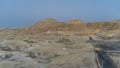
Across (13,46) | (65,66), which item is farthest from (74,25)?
(65,66)

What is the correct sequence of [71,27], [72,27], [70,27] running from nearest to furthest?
[70,27]
[71,27]
[72,27]

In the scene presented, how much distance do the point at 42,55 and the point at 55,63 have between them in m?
2.77

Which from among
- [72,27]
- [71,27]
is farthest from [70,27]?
[72,27]

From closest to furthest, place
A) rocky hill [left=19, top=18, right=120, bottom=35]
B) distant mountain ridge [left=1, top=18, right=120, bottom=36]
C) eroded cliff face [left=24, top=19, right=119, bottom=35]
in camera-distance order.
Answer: distant mountain ridge [left=1, top=18, right=120, bottom=36] → rocky hill [left=19, top=18, right=120, bottom=35] → eroded cliff face [left=24, top=19, right=119, bottom=35]

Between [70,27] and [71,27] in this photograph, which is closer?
[70,27]

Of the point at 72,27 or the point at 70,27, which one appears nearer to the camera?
the point at 70,27

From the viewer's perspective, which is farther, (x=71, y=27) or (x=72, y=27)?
(x=72, y=27)

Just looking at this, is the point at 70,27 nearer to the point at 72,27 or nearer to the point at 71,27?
the point at 71,27

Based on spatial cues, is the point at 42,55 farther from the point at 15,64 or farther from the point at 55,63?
the point at 15,64

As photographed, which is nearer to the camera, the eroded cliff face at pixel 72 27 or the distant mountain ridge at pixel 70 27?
the distant mountain ridge at pixel 70 27

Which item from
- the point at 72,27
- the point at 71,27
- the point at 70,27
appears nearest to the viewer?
the point at 70,27

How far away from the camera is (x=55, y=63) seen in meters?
12.8

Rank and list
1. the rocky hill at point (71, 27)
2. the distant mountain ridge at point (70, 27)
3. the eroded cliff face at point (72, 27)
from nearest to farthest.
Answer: the distant mountain ridge at point (70, 27)
the rocky hill at point (71, 27)
the eroded cliff face at point (72, 27)

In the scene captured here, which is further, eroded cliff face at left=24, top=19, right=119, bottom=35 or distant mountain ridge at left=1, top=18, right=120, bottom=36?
eroded cliff face at left=24, top=19, right=119, bottom=35
